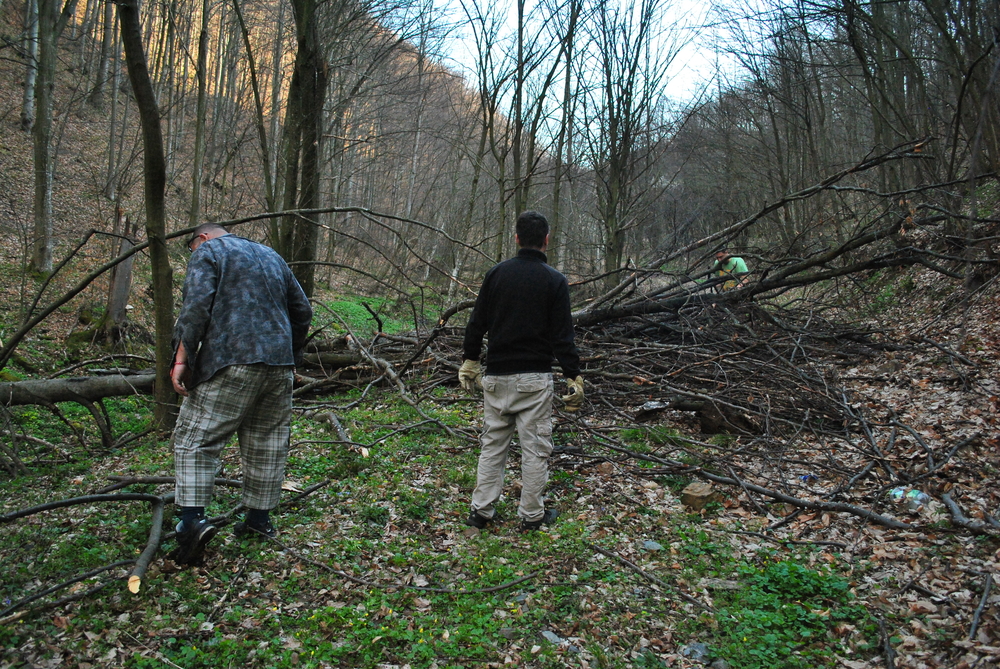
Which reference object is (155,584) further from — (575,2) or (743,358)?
(575,2)

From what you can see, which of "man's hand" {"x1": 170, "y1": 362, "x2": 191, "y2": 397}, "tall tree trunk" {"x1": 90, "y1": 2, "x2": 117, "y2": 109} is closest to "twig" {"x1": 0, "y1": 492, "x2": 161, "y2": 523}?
"man's hand" {"x1": 170, "y1": 362, "x2": 191, "y2": 397}

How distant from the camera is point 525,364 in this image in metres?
4.09

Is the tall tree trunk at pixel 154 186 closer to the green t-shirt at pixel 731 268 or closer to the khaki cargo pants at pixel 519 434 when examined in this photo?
the khaki cargo pants at pixel 519 434

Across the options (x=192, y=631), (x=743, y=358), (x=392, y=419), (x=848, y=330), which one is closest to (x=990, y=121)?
(x=848, y=330)

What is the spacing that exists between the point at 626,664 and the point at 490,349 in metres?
2.08

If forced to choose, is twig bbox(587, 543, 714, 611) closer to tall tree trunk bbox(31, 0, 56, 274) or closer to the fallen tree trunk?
the fallen tree trunk

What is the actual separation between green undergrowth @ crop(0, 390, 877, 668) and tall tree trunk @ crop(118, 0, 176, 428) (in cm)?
99

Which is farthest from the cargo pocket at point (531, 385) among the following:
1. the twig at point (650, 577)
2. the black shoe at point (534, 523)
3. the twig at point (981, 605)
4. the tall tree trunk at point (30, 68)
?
the tall tree trunk at point (30, 68)

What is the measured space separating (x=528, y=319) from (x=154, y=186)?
11.1 feet

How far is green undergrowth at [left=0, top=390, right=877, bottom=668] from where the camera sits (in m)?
2.80

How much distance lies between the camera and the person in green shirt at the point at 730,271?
26.3ft

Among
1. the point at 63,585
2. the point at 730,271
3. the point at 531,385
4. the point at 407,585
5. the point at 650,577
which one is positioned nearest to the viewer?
the point at 63,585

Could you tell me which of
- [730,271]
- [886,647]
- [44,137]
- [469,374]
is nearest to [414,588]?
[469,374]

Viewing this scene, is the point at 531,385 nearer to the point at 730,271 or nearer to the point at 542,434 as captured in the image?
the point at 542,434
